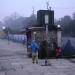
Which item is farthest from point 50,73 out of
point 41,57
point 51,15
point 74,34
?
point 74,34

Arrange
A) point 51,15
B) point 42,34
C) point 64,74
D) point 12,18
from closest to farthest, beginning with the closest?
point 64,74, point 42,34, point 51,15, point 12,18

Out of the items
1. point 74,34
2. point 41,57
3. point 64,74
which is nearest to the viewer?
point 64,74

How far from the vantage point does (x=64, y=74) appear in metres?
15.8

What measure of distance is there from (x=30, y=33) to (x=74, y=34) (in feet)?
71.6

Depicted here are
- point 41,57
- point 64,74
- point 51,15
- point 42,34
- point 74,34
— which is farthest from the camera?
point 74,34

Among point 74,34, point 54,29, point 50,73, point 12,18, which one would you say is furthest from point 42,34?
point 12,18

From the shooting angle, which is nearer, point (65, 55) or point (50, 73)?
point (50, 73)

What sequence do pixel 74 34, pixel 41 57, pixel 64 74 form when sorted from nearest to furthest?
pixel 64 74, pixel 41 57, pixel 74 34

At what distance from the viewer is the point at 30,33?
3023 cm

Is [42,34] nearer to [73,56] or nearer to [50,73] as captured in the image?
[73,56]

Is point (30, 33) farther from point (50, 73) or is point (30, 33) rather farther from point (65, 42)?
point (50, 73)

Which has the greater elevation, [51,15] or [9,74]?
[51,15]

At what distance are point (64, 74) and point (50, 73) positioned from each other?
0.84 metres

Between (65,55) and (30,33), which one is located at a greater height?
(30,33)
